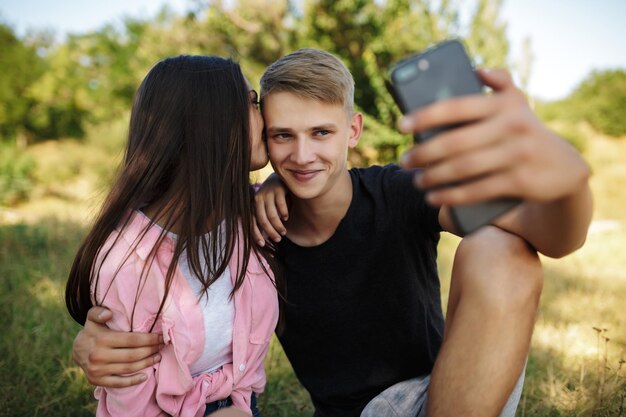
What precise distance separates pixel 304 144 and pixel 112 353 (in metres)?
1.07

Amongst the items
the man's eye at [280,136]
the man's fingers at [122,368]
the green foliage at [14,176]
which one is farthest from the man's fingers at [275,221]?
the green foliage at [14,176]

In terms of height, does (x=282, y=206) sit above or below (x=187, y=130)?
below

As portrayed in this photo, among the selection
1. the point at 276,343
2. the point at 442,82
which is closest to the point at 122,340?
the point at 442,82

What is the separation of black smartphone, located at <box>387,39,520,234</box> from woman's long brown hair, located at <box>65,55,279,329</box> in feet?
3.46

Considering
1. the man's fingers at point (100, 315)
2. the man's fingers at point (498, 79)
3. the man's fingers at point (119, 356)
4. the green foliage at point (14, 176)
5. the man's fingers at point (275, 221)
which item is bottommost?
the man's fingers at point (119, 356)

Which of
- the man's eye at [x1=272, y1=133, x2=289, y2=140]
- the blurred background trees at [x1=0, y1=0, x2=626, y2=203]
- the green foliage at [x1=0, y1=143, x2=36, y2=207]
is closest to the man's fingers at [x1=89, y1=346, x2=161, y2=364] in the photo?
the man's eye at [x1=272, y1=133, x2=289, y2=140]

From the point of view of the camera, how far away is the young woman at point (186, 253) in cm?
167

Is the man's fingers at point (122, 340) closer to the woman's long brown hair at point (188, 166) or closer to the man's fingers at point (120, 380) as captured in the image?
the man's fingers at point (120, 380)

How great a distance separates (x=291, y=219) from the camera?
7.14 ft

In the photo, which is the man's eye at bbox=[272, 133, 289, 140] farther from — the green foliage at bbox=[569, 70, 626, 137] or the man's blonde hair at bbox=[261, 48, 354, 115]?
the green foliage at bbox=[569, 70, 626, 137]

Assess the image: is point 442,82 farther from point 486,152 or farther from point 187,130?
point 187,130

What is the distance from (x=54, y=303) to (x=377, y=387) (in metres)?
2.56

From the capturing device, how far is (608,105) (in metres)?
25.6

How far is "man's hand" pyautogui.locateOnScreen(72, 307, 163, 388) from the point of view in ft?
5.30
